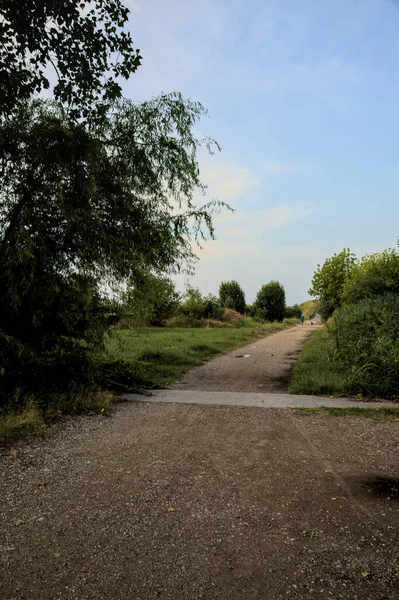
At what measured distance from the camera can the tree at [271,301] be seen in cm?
5612

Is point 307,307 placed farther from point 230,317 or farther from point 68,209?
point 68,209

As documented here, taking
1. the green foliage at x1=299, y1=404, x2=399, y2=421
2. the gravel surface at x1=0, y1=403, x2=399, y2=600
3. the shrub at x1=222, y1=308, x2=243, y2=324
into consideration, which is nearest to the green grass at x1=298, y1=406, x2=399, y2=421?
the green foliage at x1=299, y1=404, x2=399, y2=421

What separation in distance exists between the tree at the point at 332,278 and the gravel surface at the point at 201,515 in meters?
27.7

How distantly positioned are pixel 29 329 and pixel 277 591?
18.7ft

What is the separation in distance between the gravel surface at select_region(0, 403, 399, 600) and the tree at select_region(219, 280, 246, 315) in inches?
→ 1681

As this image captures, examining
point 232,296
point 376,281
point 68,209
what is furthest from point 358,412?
point 232,296

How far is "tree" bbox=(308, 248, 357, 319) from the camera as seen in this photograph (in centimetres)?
3215

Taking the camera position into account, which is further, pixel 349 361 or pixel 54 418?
pixel 349 361

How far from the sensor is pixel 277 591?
8.20 ft

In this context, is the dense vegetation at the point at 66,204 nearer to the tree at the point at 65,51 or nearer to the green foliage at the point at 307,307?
the tree at the point at 65,51

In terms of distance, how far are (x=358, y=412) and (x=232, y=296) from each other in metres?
42.7

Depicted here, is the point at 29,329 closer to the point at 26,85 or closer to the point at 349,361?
the point at 26,85

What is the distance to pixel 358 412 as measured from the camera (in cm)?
678

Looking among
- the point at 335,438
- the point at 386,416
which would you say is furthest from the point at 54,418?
the point at 386,416
